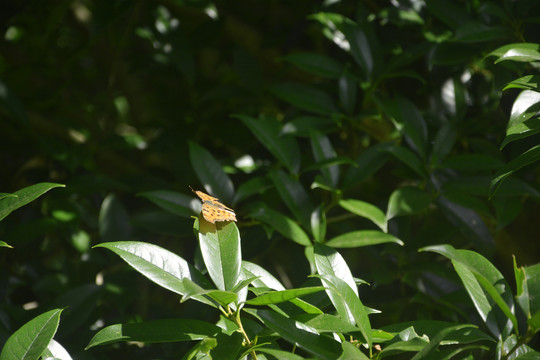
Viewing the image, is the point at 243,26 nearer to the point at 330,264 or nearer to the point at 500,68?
the point at 500,68

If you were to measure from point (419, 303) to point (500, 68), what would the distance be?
41cm

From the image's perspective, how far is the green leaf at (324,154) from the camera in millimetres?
858

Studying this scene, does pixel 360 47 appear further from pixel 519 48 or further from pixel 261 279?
pixel 261 279

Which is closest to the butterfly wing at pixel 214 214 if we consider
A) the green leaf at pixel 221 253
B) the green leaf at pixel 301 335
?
the green leaf at pixel 221 253

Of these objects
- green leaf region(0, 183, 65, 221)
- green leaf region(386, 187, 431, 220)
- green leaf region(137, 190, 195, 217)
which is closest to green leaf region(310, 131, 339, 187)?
green leaf region(386, 187, 431, 220)

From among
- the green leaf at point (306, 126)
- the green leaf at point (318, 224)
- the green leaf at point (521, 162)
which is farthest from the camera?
the green leaf at point (306, 126)

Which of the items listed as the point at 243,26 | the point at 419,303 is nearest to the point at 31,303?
the point at 419,303

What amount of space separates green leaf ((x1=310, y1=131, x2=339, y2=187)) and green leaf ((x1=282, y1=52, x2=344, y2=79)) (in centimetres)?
15

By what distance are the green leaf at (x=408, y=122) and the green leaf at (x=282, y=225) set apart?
0.24 meters

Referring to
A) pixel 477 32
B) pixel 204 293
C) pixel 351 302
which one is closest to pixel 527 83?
pixel 477 32

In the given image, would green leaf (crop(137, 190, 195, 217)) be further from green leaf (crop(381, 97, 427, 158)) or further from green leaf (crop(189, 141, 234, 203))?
green leaf (crop(381, 97, 427, 158))

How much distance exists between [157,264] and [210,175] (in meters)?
0.35

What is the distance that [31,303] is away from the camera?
1083mm

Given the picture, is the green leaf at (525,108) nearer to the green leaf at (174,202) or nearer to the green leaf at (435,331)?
the green leaf at (435,331)
